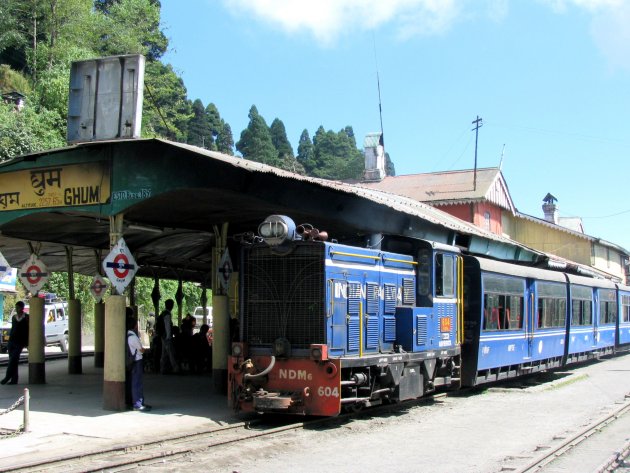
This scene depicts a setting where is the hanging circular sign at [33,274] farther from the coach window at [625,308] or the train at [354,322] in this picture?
the coach window at [625,308]

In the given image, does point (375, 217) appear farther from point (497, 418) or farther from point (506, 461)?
point (506, 461)

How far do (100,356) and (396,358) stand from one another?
12874 millimetres

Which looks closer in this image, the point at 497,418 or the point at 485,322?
the point at 497,418

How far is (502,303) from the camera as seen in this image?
645 inches

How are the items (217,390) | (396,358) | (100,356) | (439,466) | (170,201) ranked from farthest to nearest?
(100,356) < (217,390) < (170,201) < (396,358) < (439,466)

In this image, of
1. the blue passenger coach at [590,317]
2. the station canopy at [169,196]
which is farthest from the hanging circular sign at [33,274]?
the blue passenger coach at [590,317]

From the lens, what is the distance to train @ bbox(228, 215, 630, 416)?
431 inches

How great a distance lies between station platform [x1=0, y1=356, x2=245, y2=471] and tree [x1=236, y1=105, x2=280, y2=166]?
96.9m

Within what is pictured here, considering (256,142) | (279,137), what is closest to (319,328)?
(256,142)

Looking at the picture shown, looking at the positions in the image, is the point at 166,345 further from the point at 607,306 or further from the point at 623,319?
the point at 623,319

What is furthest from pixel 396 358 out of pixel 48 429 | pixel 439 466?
pixel 48 429

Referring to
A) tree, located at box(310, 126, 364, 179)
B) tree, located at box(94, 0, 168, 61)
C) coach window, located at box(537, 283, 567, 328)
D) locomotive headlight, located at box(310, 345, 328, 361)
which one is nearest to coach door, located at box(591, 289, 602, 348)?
coach window, located at box(537, 283, 567, 328)

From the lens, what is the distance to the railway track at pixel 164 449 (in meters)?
8.03

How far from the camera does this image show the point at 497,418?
12.4 m
